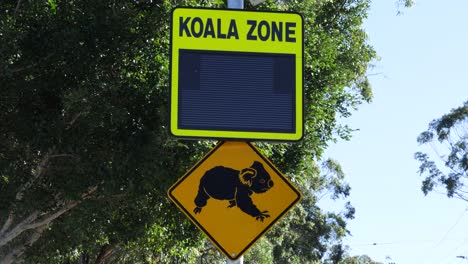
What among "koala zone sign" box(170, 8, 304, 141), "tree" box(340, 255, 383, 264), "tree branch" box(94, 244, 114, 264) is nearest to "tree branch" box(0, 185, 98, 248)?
"tree branch" box(94, 244, 114, 264)

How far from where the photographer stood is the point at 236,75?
5.50 meters

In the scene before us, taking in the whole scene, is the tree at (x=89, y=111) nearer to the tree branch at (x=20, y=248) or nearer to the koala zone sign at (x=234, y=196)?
the tree branch at (x=20, y=248)

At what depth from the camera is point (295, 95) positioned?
554 centimetres

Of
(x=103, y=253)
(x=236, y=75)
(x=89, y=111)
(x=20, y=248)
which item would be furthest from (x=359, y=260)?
(x=236, y=75)

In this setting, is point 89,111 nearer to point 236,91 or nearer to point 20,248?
point 20,248

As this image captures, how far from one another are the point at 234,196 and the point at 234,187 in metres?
0.06

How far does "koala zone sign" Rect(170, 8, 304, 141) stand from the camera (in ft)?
17.7

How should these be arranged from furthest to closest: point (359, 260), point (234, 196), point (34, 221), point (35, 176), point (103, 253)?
1. point (359, 260)
2. point (103, 253)
3. point (34, 221)
4. point (35, 176)
5. point (234, 196)

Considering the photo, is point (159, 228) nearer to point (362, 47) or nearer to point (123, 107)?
point (123, 107)

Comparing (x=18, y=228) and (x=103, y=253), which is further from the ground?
(x=18, y=228)

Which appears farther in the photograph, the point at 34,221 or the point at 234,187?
the point at 34,221

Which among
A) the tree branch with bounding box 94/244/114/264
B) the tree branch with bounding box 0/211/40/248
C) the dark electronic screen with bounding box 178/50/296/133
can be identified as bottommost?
the tree branch with bounding box 94/244/114/264

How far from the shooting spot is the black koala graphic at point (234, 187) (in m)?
5.25

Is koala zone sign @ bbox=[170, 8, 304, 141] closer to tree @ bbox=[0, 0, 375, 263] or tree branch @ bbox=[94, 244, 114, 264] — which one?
tree @ bbox=[0, 0, 375, 263]
